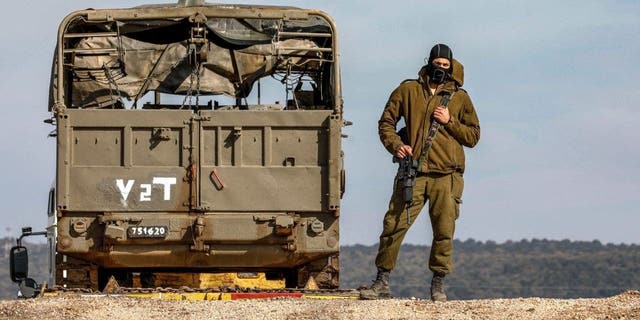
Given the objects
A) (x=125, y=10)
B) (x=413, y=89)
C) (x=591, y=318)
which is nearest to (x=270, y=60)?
(x=125, y=10)

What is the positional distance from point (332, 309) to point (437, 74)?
2.49 m

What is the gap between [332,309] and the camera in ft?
51.4

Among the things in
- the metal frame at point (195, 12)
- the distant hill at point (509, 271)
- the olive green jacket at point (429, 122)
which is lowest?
the distant hill at point (509, 271)

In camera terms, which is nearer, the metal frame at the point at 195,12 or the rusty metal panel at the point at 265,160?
the rusty metal panel at the point at 265,160

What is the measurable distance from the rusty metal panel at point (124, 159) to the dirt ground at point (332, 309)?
232 centimetres

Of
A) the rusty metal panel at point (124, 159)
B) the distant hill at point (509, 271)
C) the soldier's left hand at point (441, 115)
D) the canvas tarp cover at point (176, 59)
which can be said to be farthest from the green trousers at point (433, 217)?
the distant hill at point (509, 271)

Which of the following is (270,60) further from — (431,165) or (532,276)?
(532,276)

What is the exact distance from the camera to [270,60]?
20.0 meters

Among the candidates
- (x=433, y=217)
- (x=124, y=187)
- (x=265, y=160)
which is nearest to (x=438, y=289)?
(x=433, y=217)

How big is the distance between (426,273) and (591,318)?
414ft

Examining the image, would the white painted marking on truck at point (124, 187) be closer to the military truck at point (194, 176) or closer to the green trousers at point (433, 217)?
the military truck at point (194, 176)

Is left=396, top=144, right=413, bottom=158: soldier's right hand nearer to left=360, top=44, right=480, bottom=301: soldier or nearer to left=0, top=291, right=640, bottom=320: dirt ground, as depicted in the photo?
left=360, top=44, right=480, bottom=301: soldier

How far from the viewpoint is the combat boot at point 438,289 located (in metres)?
16.5

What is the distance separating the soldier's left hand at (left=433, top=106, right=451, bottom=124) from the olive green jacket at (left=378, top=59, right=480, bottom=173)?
0.08 meters
